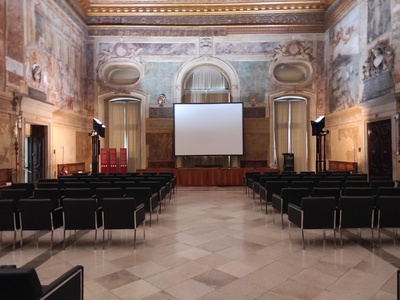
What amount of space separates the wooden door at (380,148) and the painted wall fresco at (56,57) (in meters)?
12.6

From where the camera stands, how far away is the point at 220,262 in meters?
4.32

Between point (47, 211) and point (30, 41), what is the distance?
8.32 metres

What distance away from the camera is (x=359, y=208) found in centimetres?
509

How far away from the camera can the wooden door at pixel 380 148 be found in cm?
1090

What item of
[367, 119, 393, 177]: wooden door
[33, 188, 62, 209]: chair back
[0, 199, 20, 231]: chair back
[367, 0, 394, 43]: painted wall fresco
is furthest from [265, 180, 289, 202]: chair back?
[367, 0, 394, 43]: painted wall fresco

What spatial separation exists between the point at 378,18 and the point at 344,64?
2.91 m

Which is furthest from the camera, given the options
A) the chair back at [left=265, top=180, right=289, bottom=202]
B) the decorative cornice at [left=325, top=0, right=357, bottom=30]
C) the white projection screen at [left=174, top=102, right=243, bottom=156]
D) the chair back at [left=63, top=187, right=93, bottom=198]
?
the white projection screen at [left=174, top=102, right=243, bottom=156]

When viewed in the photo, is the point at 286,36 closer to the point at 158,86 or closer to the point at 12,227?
the point at 158,86

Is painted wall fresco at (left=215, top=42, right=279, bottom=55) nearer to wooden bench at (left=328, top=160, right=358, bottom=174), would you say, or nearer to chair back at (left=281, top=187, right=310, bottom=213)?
wooden bench at (left=328, top=160, right=358, bottom=174)

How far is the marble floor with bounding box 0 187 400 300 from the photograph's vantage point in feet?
11.2

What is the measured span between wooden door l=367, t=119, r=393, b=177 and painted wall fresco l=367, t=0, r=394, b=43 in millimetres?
3256

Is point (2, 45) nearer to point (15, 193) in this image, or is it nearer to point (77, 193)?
point (15, 193)

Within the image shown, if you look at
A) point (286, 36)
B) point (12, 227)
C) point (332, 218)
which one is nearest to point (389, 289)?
point (332, 218)

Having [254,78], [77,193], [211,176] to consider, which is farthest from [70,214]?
[254,78]
